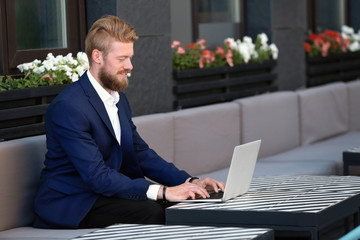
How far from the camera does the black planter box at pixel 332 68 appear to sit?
774 centimetres

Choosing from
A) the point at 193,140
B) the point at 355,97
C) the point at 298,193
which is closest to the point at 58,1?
the point at 193,140

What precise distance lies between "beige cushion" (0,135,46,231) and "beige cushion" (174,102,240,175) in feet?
4.59

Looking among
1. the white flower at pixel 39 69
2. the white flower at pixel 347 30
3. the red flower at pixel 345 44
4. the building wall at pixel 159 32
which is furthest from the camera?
the white flower at pixel 347 30

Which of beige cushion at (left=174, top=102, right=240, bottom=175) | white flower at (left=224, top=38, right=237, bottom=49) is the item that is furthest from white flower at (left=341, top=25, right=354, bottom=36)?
beige cushion at (left=174, top=102, right=240, bottom=175)

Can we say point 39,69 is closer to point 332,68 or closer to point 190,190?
point 190,190

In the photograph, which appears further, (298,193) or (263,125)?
(263,125)

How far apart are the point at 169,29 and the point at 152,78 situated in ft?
1.35

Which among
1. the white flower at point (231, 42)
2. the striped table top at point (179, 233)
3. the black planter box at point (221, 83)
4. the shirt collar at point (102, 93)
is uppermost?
the white flower at point (231, 42)

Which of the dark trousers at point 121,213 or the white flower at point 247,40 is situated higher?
the white flower at point 247,40

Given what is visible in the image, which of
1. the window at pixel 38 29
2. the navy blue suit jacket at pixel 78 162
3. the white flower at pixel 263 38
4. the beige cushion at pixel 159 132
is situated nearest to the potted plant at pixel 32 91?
the window at pixel 38 29

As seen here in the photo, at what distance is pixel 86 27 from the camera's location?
5160 mm

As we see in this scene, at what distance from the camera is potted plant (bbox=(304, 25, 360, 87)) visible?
777cm

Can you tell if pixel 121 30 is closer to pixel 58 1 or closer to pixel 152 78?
pixel 58 1

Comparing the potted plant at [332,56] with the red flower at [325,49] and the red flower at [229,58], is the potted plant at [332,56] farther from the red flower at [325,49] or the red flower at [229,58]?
the red flower at [229,58]
